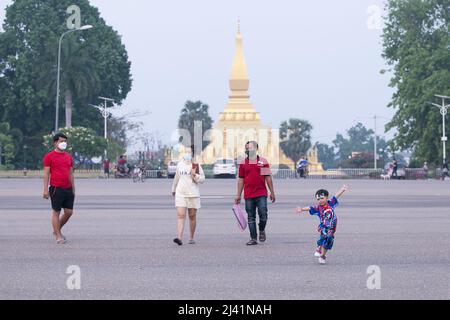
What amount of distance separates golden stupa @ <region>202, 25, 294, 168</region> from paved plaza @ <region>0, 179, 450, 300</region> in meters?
98.0

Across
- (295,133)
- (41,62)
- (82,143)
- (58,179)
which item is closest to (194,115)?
(295,133)

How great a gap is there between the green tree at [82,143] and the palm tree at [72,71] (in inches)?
362

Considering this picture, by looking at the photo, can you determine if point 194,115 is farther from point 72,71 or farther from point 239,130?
point 72,71

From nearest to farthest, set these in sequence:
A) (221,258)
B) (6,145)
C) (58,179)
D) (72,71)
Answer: (221,258) < (58,179) < (6,145) < (72,71)

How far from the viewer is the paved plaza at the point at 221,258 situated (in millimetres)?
14797

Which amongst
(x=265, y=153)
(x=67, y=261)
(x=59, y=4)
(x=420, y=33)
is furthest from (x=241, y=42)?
(x=67, y=261)

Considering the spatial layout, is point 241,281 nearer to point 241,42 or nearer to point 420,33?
point 420,33

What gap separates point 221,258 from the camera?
19.0 m

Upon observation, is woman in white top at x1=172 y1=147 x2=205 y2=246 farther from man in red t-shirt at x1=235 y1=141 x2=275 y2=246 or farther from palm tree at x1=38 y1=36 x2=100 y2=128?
palm tree at x1=38 y1=36 x2=100 y2=128

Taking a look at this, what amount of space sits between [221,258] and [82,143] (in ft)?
228

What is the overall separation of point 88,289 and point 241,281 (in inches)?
78.0

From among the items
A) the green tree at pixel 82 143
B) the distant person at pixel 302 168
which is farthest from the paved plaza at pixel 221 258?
the green tree at pixel 82 143

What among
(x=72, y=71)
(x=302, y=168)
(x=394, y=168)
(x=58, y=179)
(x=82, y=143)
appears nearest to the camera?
(x=58, y=179)

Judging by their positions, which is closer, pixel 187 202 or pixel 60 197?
pixel 187 202
